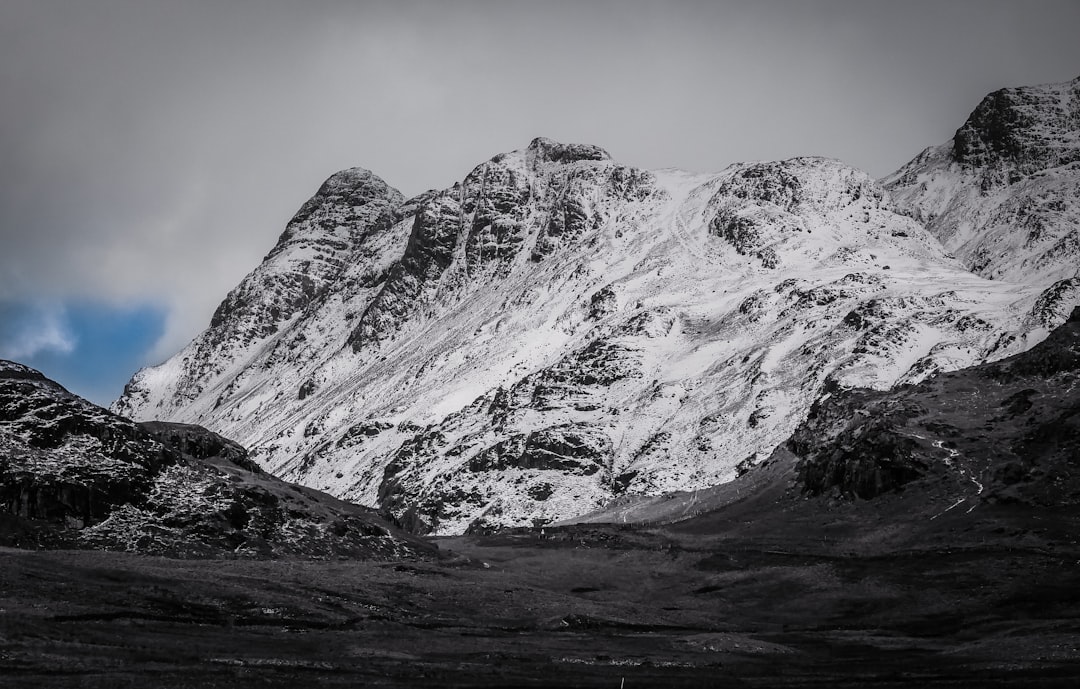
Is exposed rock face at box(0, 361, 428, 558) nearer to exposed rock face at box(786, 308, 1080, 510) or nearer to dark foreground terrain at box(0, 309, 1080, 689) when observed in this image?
dark foreground terrain at box(0, 309, 1080, 689)

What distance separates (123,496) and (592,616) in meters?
A: 53.8

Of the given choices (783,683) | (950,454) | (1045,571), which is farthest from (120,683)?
(950,454)

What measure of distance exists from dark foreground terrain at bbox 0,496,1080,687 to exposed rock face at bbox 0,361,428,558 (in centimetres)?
934

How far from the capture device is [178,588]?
9194 cm

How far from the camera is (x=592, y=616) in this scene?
108 metres

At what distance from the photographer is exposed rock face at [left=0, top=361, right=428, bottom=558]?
384 feet

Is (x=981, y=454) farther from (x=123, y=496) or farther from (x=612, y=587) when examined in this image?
(x=123, y=496)

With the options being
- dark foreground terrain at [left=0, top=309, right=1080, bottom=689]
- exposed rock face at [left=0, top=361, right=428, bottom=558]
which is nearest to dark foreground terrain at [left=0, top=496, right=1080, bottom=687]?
dark foreground terrain at [left=0, top=309, right=1080, bottom=689]

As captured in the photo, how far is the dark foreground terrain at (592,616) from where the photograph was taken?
64.6 m

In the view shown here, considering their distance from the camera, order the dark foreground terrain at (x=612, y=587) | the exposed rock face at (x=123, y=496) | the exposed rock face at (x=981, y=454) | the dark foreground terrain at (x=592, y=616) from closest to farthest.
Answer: the dark foreground terrain at (x=592, y=616), the dark foreground terrain at (x=612, y=587), the exposed rock face at (x=123, y=496), the exposed rock face at (x=981, y=454)

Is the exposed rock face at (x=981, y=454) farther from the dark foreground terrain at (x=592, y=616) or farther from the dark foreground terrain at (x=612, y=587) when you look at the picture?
the dark foreground terrain at (x=592, y=616)

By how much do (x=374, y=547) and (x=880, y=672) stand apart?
283 feet

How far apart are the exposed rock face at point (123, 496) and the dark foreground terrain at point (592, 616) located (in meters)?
9.34

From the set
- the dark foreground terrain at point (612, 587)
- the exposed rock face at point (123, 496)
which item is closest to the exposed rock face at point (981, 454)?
the dark foreground terrain at point (612, 587)
